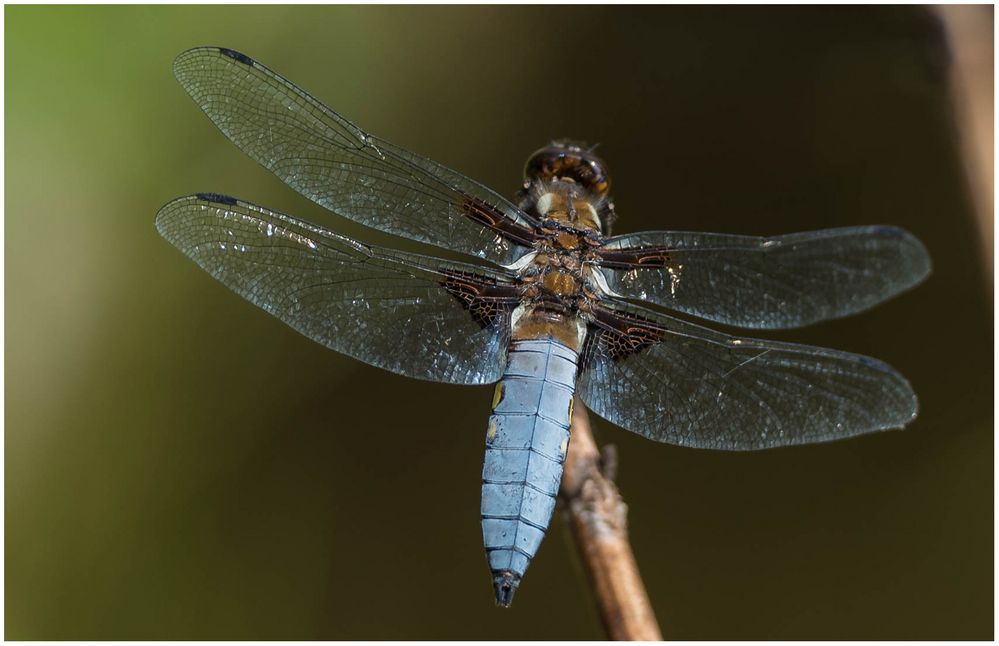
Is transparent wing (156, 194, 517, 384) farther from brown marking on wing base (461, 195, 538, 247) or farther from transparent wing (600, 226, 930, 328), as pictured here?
transparent wing (600, 226, 930, 328)

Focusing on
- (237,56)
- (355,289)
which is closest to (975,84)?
(355,289)

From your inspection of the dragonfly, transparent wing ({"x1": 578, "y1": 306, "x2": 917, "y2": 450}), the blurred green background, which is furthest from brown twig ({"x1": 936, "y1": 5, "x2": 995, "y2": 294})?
transparent wing ({"x1": 578, "y1": 306, "x2": 917, "y2": 450})

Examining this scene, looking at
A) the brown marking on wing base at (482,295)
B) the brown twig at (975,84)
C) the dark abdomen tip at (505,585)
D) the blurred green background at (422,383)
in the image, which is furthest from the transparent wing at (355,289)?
the brown twig at (975,84)

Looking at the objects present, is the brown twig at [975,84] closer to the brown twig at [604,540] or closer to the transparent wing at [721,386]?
the transparent wing at [721,386]

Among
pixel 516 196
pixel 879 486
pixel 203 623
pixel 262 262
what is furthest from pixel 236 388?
pixel 879 486

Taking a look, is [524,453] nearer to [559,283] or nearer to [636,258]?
[559,283]
